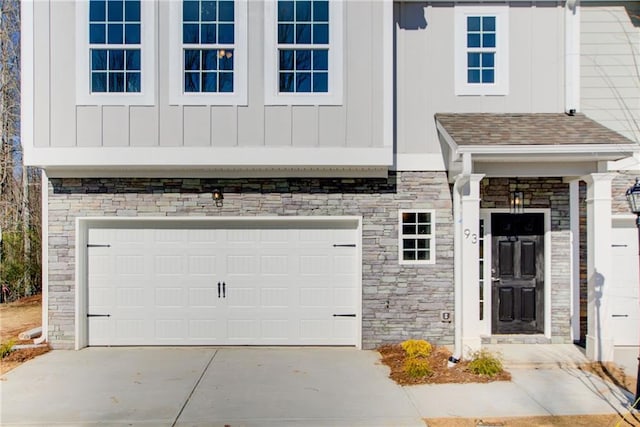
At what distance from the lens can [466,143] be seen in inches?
237

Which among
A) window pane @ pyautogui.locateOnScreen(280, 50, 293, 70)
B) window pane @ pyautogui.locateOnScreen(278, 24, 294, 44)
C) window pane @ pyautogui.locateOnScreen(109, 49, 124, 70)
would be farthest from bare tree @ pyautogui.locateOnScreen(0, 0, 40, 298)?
window pane @ pyautogui.locateOnScreen(278, 24, 294, 44)

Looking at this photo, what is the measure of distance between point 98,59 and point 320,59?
3.52 m

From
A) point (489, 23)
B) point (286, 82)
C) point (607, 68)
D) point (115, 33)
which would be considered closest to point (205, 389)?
point (286, 82)

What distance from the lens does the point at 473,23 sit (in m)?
7.09

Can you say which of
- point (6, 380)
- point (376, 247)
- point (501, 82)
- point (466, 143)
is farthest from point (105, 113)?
point (501, 82)

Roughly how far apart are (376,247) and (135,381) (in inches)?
158

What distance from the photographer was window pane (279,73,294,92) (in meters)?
6.67

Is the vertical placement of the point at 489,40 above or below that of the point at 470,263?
above

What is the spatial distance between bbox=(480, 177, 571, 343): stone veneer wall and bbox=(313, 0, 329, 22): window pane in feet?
12.3

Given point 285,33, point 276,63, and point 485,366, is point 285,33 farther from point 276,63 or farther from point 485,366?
point 485,366

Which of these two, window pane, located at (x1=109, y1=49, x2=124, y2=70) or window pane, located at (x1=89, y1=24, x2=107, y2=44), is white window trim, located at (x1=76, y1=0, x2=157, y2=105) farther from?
window pane, located at (x1=109, y1=49, x2=124, y2=70)

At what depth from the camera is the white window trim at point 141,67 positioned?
21.5 ft

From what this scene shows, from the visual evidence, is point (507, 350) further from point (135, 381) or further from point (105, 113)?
point (105, 113)

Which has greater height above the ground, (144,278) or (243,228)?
(243,228)
